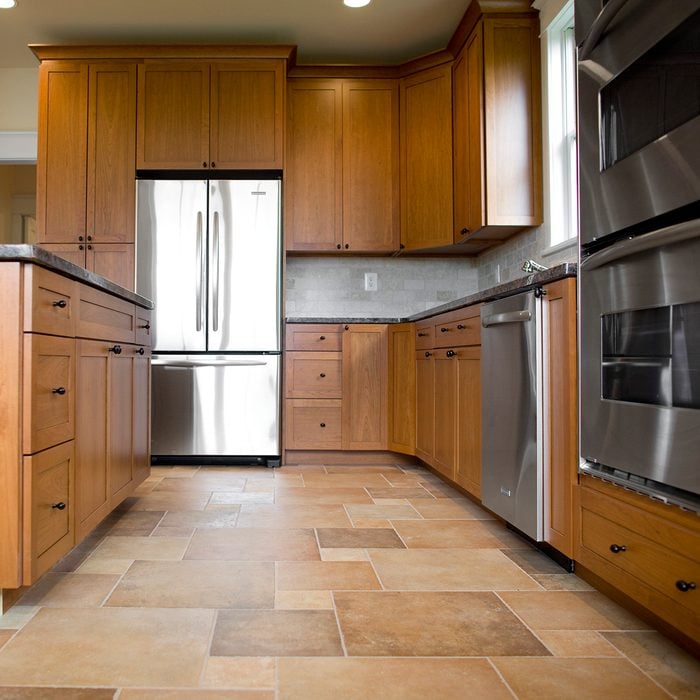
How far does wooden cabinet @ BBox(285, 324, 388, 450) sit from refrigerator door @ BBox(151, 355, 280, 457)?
0.52ft

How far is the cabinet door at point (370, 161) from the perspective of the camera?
12.9 ft

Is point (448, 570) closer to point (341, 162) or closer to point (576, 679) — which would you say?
point (576, 679)

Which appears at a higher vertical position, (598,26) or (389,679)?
(598,26)

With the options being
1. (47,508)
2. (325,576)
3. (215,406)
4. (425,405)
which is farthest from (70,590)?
(425,405)

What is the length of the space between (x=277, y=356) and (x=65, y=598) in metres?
2.18

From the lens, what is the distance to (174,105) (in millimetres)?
3701

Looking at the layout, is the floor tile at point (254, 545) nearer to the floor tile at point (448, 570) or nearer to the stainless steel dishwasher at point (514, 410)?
the floor tile at point (448, 570)

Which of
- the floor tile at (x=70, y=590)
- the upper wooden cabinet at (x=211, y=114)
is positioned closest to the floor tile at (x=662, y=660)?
the floor tile at (x=70, y=590)

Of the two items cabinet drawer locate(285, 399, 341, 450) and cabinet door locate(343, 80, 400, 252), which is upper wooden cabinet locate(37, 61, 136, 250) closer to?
cabinet door locate(343, 80, 400, 252)

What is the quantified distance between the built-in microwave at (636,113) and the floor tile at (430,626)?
3.20 ft

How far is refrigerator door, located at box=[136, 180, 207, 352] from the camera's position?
3.62 m

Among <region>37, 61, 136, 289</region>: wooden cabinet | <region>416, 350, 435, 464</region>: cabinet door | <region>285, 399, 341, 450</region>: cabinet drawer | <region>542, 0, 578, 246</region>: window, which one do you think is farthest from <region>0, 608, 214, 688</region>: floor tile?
<region>37, 61, 136, 289</region>: wooden cabinet

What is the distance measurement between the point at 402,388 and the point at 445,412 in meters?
0.77

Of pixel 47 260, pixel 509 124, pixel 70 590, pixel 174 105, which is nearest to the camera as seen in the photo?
pixel 47 260
